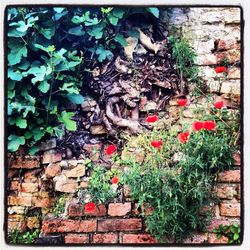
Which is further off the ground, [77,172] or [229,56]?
[229,56]

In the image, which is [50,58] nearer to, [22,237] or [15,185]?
[15,185]

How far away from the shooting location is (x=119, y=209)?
260 centimetres

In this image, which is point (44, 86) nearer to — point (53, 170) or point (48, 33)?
point (48, 33)

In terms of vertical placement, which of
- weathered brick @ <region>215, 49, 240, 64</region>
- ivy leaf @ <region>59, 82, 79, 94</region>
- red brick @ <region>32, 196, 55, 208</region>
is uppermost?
weathered brick @ <region>215, 49, 240, 64</region>

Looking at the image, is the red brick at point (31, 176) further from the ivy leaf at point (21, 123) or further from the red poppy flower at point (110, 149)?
the red poppy flower at point (110, 149)

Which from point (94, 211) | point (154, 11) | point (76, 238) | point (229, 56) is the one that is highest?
point (154, 11)

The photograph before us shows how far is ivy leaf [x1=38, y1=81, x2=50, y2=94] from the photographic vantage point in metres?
2.58

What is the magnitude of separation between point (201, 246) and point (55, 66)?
110 centimetres

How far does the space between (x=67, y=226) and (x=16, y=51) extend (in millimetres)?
873

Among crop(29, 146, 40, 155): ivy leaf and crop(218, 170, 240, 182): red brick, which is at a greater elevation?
crop(29, 146, 40, 155): ivy leaf

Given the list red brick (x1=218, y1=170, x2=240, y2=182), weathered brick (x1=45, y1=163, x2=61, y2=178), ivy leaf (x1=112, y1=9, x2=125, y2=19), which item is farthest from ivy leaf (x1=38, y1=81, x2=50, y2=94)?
red brick (x1=218, y1=170, x2=240, y2=182)

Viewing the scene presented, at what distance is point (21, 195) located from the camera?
2602mm

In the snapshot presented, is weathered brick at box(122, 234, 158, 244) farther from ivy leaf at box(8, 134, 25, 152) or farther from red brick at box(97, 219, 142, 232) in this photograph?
ivy leaf at box(8, 134, 25, 152)

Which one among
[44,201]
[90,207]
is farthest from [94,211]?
[44,201]
